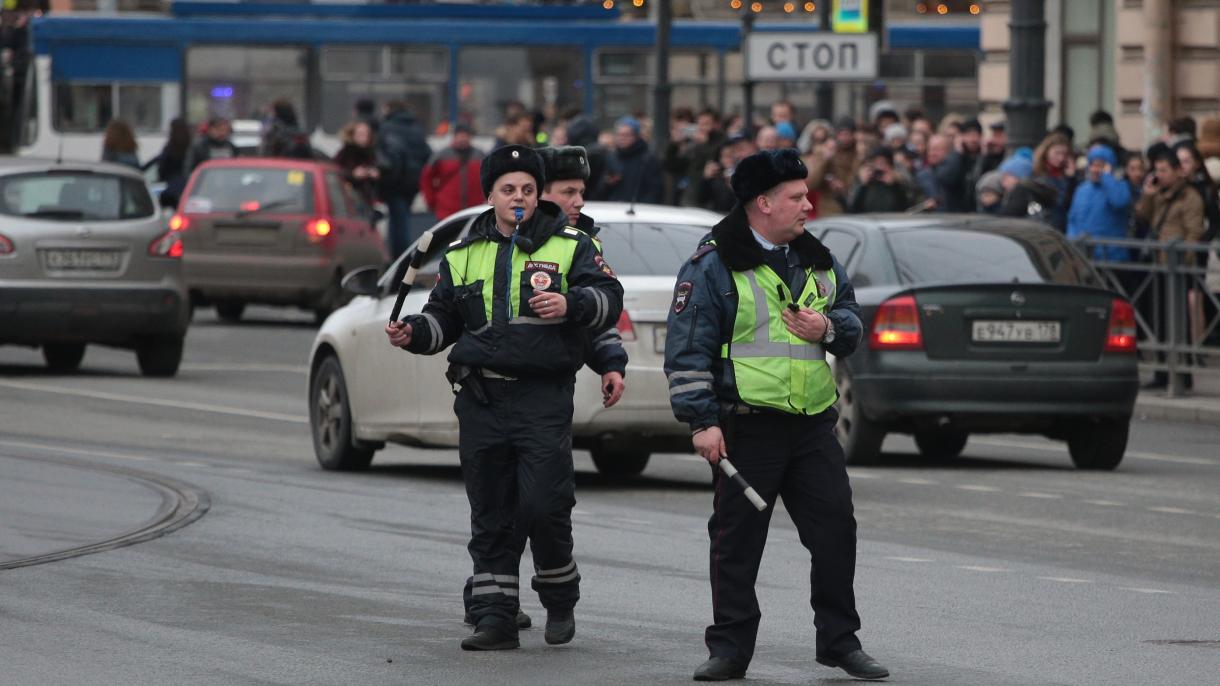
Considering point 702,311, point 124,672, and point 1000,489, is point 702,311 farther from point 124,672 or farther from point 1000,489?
point 1000,489

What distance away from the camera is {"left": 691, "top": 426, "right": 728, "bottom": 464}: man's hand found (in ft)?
24.4

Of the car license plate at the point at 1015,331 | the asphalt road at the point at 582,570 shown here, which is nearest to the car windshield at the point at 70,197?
the asphalt road at the point at 582,570

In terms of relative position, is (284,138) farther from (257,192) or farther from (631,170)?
(631,170)

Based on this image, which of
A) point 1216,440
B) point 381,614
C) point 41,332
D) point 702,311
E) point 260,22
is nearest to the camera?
point 702,311

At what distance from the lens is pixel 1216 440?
55.4 ft

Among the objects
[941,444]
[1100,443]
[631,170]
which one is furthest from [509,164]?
[631,170]

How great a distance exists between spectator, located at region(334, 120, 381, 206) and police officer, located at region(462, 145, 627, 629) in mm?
18338

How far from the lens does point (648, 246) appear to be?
43.9ft

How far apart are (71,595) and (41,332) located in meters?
10.4

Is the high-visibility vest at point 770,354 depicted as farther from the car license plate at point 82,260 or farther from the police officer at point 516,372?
the car license plate at point 82,260

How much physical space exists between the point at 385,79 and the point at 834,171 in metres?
14.8

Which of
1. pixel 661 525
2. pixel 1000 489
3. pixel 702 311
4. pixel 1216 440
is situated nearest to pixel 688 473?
pixel 1000 489

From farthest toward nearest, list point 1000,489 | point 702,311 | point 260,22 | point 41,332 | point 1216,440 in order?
1. point 260,22
2. point 41,332
3. point 1216,440
4. point 1000,489
5. point 702,311

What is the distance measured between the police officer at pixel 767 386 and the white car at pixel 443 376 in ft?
16.3
